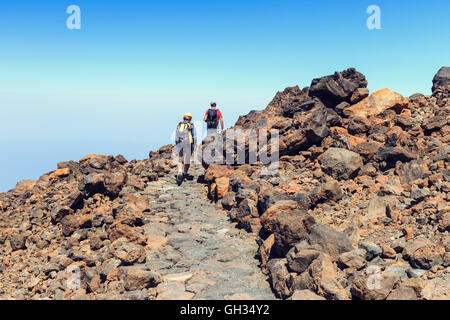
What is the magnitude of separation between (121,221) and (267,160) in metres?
6.94

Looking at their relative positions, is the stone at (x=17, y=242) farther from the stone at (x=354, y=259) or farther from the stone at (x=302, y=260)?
the stone at (x=354, y=259)

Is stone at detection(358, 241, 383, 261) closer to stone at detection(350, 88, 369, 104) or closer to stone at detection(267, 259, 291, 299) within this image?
stone at detection(267, 259, 291, 299)

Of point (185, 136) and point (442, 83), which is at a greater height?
point (442, 83)

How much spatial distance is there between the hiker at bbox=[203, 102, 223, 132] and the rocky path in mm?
4182

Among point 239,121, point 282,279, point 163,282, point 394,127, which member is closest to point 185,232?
point 163,282

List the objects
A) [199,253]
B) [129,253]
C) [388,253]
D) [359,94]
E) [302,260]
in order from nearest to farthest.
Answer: [302,260]
[388,253]
[129,253]
[199,253]
[359,94]

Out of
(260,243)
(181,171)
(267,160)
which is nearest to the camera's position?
(260,243)

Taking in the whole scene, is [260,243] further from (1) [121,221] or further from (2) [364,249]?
(1) [121,221]

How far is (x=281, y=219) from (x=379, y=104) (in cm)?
1002

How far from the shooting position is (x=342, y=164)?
11844 millimetres

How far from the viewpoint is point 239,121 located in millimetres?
20922

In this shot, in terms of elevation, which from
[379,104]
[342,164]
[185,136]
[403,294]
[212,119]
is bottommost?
[403,294]

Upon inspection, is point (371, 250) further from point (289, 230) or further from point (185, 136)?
point (185, 136)

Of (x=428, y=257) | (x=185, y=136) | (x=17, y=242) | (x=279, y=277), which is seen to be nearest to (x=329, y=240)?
(x=279, y=277)
